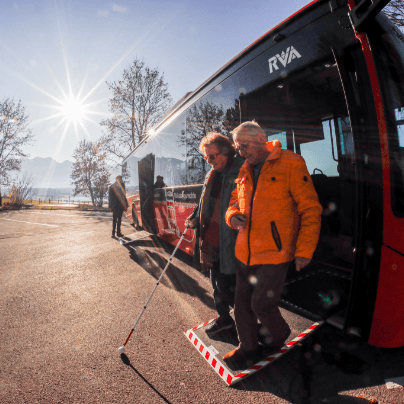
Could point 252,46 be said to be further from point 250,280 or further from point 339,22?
point 250,280

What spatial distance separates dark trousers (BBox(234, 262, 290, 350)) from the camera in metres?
2.08

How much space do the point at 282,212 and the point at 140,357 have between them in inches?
77.0

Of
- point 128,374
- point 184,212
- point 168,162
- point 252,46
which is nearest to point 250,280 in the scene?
point 128,374

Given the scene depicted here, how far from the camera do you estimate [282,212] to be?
198 centimetres

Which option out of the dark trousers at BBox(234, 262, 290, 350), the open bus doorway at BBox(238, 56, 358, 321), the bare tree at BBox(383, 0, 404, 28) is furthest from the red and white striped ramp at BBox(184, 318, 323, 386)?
the bare tree at BBox(383, 0, 404, 28)

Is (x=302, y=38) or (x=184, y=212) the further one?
(x=184, y=212)

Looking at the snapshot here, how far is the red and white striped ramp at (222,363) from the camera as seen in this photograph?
2205 mm

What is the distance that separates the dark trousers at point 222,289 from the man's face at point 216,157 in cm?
102

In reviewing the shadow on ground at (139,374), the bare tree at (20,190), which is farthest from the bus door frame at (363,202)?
the bare tree at (20,190)

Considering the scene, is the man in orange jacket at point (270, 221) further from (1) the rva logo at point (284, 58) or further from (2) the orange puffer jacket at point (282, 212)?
(1) the rva logo at point (284, 58)

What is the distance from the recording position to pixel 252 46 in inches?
124

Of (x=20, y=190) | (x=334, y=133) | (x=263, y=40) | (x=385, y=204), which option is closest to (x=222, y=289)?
(x=385, y=204)

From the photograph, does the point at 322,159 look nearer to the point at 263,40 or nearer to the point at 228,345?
the point at 263,40

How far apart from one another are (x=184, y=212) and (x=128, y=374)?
3.15m
